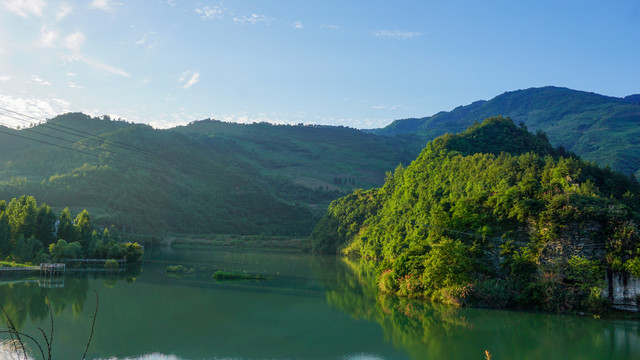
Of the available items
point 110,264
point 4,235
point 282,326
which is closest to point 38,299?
point 282,326

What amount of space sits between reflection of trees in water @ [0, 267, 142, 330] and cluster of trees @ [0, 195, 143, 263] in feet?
21.8

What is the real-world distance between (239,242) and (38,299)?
234 ft

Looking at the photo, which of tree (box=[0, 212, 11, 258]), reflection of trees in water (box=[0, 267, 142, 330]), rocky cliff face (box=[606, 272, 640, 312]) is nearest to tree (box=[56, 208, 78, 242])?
tree (box=[0, 212, 11, 258])

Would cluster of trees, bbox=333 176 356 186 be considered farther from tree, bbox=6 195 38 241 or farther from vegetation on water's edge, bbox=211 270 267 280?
tree, bbox=6 195 38 241

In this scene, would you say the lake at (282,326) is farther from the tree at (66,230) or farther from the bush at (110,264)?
the tree at (66,230)

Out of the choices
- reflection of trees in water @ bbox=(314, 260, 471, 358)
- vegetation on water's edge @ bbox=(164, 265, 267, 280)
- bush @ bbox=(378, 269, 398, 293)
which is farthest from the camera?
vegetation on water's edge @ bbox=(164, 265, 267, 280)

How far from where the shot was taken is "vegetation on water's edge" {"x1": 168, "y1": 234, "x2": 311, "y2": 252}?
A: 9594 centimetres

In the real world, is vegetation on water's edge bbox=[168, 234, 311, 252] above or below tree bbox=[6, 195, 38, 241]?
below

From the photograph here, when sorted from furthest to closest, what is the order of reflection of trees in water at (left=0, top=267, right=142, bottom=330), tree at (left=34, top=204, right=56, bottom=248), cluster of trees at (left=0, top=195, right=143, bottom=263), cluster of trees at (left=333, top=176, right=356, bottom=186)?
cluster of trees at (left=333, top=176, right=356, bottom=186) < tree at (left=34, top=204, right=56, bottom=248) < cluster of trees at (left=0, top=195, right=143, bottom=263) < reflection of trees in water at (left=0, top=267, right=142, bottom=330)

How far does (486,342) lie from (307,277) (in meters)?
28.0

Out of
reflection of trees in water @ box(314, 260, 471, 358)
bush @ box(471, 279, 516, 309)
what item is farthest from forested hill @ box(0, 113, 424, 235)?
bush @ box(471, 279, 516, 309)

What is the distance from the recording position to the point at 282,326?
26.2 m

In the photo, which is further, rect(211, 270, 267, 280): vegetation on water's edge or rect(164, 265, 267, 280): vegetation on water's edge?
rect(164, 265, 267, 280): vegetation on water's edge

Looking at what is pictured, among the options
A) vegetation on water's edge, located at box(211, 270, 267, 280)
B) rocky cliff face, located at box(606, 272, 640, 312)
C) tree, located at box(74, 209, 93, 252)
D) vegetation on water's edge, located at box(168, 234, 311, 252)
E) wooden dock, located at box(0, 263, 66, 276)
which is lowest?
vegetation on water's edge, located at box(168, 234, 311, 252)
